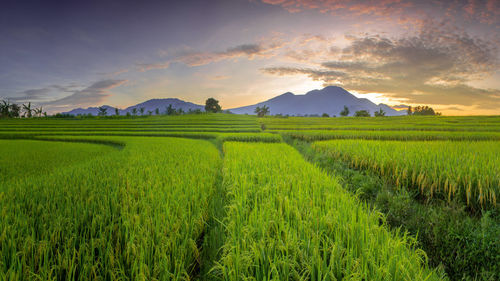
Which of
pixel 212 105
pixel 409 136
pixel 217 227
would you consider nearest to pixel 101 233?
pixel 217 227

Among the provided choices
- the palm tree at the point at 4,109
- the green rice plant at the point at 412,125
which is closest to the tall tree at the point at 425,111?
the green rice plant at the point at 412,125

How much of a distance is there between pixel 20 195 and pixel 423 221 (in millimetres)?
7194

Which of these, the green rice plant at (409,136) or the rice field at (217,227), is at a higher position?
the green rice plant at (409,136)

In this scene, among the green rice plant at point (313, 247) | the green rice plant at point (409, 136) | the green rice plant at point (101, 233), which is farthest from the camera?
the green rice plant at point (409, 136)

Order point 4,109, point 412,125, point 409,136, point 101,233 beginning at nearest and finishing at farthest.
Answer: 1. point 101,233
2. point 409,136
3. point 412,125
4. point 4,109

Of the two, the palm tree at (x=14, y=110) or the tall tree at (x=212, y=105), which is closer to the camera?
the palm tree at (x=14, y=110)

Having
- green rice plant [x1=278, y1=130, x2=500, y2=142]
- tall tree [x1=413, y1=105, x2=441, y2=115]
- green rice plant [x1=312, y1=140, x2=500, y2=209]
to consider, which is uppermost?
tall tree [x1=413, y1=105, x2=441, y2=115]

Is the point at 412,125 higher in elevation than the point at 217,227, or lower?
higher

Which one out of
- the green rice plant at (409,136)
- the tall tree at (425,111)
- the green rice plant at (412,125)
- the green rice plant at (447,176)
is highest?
the tall tree at (425,111)

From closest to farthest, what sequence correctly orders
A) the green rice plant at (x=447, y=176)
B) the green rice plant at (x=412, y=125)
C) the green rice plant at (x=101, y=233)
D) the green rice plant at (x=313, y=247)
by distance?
the green rice plant at (x=313, y=247), the green rice plant at (x=101, y=233), the green rice plant at (x=447, y=176), the green rice plant at (x=412, y=125)

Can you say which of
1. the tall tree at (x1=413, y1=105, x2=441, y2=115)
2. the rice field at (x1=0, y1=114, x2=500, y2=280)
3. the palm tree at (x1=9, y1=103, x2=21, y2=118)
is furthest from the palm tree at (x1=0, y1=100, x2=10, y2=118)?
the tall tree at (x1=413, y1=105, x2=441, y2=115)

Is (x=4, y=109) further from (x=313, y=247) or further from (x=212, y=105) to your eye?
(x=313, y=247)

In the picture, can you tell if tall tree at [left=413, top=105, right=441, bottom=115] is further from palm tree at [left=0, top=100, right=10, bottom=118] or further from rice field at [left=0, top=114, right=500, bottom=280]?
palm tree at [left=0, top=100, right=10, bottom=118]

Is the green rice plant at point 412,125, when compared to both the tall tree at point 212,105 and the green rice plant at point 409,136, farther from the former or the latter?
the tall tree at point 212,105
